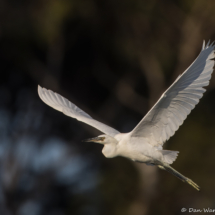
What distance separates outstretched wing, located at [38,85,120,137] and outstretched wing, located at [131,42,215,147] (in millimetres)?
467

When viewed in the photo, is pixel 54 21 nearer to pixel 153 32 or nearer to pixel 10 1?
pixel 10 1

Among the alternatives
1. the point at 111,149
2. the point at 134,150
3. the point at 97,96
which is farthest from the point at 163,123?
the point at 97,96

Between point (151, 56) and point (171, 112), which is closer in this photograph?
point (171, 112)

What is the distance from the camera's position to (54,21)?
264 inches

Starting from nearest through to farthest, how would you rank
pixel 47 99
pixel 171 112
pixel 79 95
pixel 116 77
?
pixel 171 112, pixel 47 99, pixel 79 95, pixel 116 77

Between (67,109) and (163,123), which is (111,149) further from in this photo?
(67,109)

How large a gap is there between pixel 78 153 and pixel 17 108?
1.38 metres

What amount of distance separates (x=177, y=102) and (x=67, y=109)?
1.33 m

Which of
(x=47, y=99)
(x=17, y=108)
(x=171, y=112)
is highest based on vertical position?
(x=17, y=108)

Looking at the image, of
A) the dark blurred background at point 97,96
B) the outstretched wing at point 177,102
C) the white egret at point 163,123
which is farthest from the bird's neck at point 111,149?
the dark blurred background at point 97,96

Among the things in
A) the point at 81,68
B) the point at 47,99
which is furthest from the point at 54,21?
the point at 47,99

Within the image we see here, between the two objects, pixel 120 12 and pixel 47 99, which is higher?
pixel 120 12

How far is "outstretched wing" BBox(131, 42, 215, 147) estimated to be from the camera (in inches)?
128

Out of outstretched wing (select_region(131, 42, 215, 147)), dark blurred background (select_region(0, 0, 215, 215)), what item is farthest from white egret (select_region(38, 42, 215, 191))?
dark blurred background (select_region(0, 0, 215, 215))
